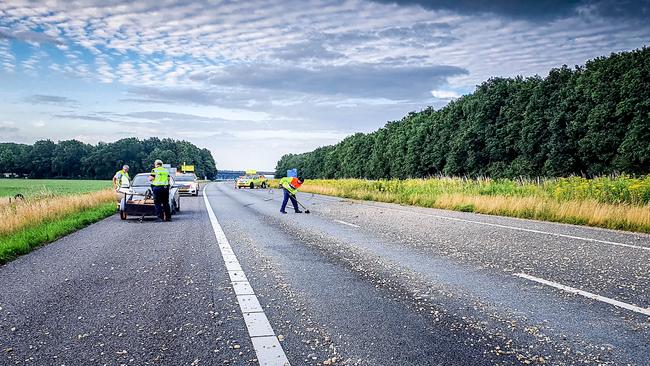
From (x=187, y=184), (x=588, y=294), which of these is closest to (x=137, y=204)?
(x=588, y=294)

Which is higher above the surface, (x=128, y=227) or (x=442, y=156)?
(x=442, y=156)

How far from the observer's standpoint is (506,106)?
44.0 metres

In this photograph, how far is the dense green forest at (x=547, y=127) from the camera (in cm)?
3081

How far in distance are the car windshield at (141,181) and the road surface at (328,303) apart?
7.70m

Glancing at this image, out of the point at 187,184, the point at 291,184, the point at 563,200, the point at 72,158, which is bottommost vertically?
the point at 187,184

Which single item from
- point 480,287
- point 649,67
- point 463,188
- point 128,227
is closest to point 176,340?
point 480,287

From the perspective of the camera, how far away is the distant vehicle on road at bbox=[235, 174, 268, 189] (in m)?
56.8

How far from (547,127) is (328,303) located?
127 feet

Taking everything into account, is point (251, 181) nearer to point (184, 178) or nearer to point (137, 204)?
point (184, 178)

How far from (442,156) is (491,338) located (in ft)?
168

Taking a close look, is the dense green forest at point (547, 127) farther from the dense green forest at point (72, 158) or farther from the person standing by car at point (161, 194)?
the dense green forest at point (72, 158)

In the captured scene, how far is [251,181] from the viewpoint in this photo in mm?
57000

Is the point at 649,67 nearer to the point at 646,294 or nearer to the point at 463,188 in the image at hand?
the point at 463,188

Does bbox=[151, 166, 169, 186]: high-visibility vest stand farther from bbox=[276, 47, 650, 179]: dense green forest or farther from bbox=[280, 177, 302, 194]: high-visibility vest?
bbox=[276, 47, 650, 179]: dense green forest
